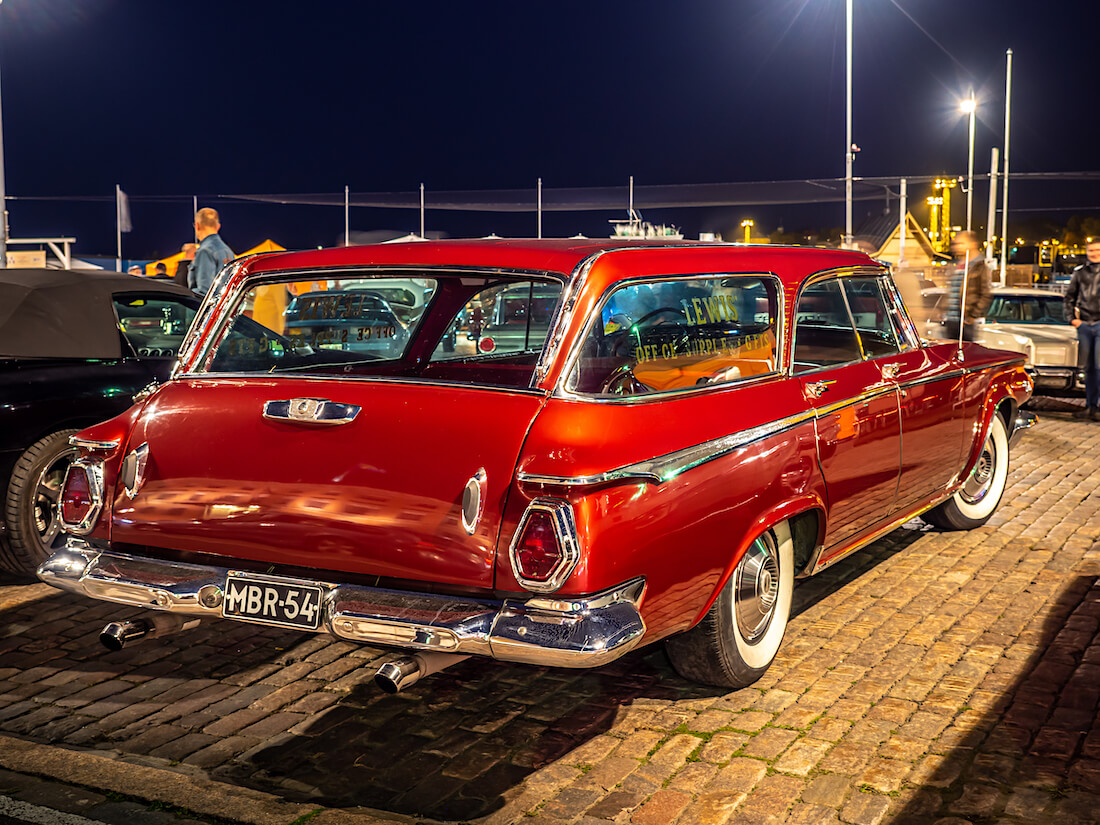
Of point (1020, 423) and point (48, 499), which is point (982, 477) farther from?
point (48, 499)

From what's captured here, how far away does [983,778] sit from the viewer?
3.95 metres

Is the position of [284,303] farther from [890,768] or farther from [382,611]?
[890,768]

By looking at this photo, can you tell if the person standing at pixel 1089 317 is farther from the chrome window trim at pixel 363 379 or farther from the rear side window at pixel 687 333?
the chrome window trim at pixel 363 379

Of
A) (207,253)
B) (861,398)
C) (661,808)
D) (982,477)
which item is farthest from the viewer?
(207,253)

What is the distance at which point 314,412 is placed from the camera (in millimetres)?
4059

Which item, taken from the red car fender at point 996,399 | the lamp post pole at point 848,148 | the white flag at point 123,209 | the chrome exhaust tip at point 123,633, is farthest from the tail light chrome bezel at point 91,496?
the lamp post pole at point 848,148

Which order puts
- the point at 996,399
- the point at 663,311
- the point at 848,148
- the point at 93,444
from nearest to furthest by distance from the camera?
the point at 93,444 → the point at 663,311 → the point at 996,399 → the point at 848,148

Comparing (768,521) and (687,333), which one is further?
(687,333)

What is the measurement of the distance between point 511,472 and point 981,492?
16.2ft

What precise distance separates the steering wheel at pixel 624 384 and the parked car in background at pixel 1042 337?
33.5 ft

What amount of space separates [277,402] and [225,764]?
127cm

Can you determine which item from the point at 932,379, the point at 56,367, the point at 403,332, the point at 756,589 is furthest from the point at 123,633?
the point at 932,379

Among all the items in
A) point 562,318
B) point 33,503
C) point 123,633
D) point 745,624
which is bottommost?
point 745,624

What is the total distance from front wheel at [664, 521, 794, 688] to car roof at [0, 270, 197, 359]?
13.0 feet
